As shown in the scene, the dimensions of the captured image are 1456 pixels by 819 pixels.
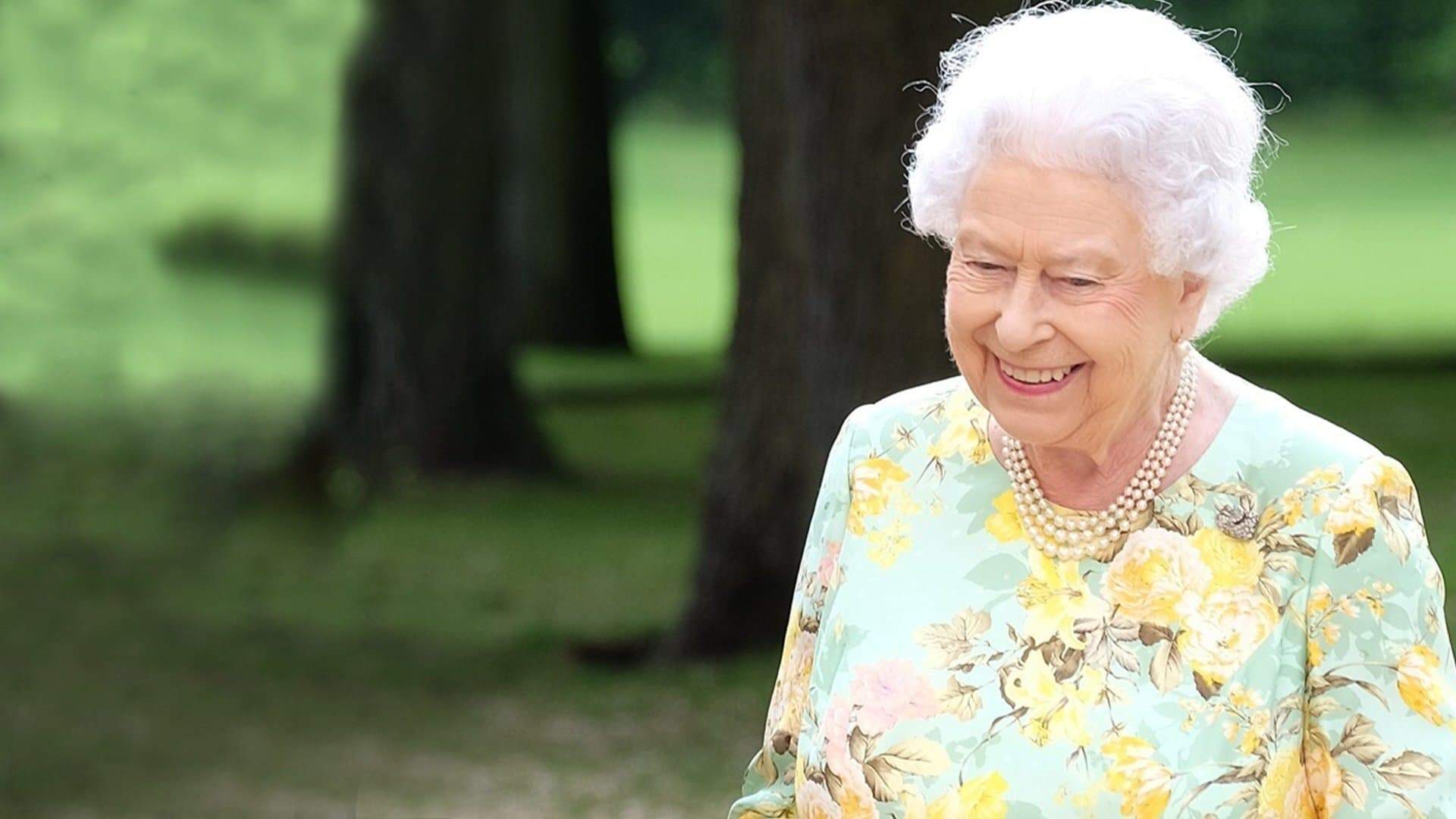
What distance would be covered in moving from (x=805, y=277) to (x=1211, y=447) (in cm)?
432

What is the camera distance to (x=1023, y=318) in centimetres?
231

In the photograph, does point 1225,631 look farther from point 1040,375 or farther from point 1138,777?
point 1040,375

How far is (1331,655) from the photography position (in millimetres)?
2270

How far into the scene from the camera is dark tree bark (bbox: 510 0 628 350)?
1794cm

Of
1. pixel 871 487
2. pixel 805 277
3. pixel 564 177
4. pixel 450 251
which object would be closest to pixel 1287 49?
pixel 564 177

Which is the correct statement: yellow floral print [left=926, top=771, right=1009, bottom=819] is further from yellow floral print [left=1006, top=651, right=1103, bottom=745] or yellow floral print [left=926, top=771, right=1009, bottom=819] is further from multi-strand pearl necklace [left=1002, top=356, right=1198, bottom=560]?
multi-strand pearl necklace [left=1002, top=356, right=1198, bottom=560]

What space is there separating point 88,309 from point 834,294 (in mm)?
4968

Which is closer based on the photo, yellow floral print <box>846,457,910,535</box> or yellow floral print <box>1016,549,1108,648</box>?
yellow floral print <box>1016,549,1108,648</box>

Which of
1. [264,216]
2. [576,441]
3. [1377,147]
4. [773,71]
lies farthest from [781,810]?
[1377,147]

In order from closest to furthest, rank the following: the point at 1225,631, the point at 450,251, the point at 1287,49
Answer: the point at 1225,631 → the point at 450,251 → the point at 1287,49

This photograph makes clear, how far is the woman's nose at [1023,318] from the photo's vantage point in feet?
7.56

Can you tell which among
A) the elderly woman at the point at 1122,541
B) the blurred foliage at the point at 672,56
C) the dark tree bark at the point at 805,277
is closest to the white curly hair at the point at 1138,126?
the elderly woman at the point at 1122,541

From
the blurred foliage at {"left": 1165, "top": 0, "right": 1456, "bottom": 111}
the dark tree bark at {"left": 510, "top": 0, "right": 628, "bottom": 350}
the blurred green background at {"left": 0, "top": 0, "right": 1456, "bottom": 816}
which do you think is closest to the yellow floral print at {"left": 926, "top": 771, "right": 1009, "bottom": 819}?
the blurred green background at {"left": 0, "top": 0, "right": 1456, "bottom": 816}

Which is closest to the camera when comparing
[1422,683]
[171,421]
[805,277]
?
[171,421]
